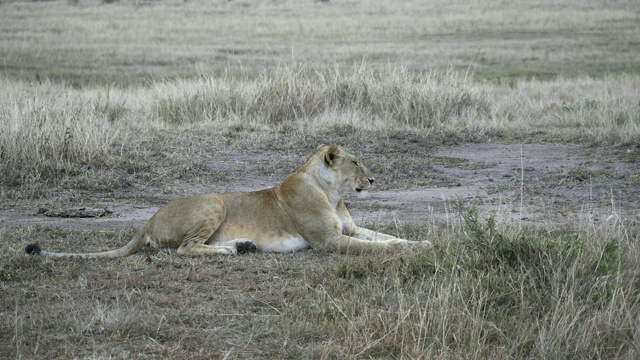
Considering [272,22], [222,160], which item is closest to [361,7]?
[272,22]

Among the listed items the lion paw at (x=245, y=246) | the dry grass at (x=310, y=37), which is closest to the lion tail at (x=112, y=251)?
the lion paw at (x=245, y=246)

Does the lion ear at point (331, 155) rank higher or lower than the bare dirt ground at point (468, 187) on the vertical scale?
higher

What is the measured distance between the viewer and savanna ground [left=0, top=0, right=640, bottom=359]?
5.46 m

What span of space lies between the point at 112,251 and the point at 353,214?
2.70m

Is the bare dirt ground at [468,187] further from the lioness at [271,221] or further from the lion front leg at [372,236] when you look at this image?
the lioness at [271,221]

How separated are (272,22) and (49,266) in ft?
111

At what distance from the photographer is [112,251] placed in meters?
7.21

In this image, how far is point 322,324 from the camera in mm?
5629

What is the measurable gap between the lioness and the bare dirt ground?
81 cm

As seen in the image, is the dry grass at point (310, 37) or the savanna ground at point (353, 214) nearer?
the savanna ground at point (353, 214)

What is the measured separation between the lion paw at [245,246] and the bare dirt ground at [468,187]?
147cm

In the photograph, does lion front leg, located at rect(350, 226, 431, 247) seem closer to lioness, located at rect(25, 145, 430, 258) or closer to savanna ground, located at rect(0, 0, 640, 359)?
lioness, located at rect(25, 145, 430, 258)

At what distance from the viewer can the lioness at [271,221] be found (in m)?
7.44

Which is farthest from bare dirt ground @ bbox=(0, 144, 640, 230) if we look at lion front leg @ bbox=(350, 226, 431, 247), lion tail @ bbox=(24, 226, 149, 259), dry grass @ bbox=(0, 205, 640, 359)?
dry grass @ bbox=(0, 205, 640, 359)
